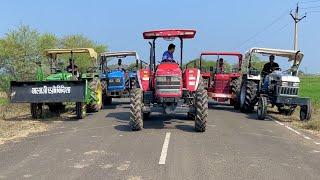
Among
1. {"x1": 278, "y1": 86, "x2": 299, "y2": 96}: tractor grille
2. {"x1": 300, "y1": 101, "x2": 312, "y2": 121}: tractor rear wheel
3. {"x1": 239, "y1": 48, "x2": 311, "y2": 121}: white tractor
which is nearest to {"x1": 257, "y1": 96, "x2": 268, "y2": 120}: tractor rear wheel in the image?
{"x1": 239, "y1": 48, "x2": 311, "y2": 121}: white tractor

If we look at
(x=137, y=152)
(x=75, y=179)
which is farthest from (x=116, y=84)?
(x=75, y=179)

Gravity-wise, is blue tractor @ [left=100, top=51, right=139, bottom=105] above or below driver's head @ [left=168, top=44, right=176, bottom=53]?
below

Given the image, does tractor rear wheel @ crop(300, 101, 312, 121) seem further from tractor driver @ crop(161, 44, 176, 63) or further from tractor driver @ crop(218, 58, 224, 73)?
tractor driver @ crop(218, 58, 224, 73)

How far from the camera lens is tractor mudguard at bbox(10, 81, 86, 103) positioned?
16.2 meters

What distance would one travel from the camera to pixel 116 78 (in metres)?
22.7

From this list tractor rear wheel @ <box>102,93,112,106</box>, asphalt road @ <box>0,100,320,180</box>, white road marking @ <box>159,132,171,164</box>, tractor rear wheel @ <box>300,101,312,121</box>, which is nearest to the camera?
asphalt road @ <box>0,100,320,180</box>

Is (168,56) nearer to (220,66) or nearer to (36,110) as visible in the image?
(36,110)

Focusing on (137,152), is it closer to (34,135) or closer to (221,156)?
(221,156)

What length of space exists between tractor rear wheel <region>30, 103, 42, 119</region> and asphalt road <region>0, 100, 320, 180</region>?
1914mm

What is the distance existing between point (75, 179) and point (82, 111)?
30.1 ft

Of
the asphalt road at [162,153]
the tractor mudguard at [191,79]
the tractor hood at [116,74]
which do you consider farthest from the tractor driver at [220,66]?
the tractor mudguard at [191,79]

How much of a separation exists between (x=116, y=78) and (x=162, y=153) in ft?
41.3

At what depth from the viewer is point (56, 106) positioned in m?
19.5

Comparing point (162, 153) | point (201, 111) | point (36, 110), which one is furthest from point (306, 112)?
point (36, 110)
